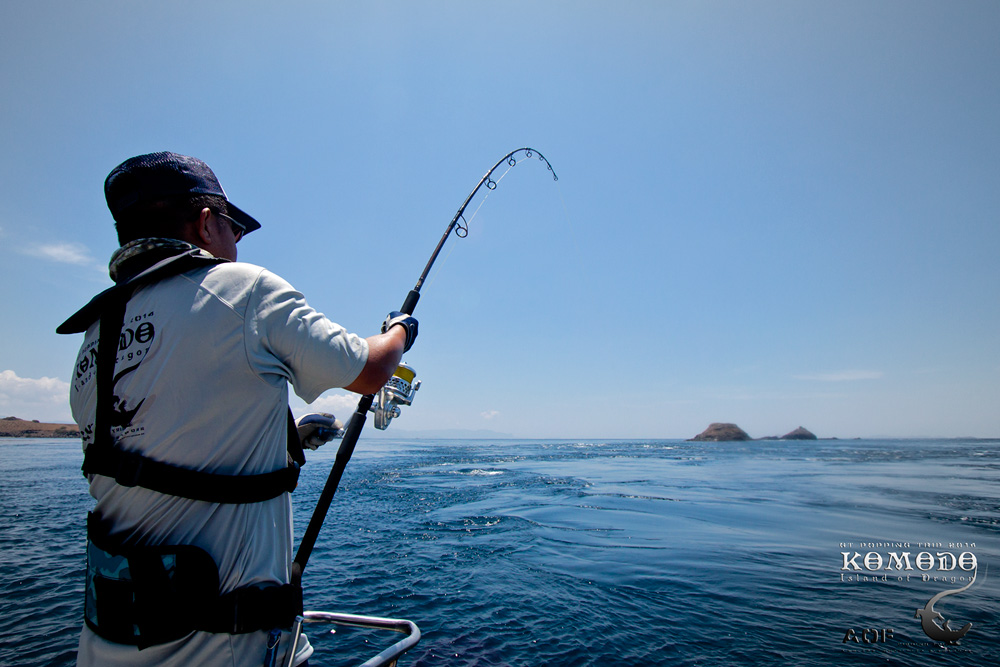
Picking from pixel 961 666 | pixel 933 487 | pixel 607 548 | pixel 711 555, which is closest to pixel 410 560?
pixel 607 548

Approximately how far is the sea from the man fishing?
435cm

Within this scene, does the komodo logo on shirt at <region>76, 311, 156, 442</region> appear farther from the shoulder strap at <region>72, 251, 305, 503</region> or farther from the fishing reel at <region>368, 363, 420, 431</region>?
the fishing reel at <region>368, 363, 420, 431</region>

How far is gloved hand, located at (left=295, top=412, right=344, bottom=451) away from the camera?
2.34 metres

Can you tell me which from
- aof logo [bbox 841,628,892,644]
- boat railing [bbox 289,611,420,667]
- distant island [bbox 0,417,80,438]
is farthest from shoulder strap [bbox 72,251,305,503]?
distant island [bbox 0,417,80,438]

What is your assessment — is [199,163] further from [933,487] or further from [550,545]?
[933,487]

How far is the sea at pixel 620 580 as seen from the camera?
16.8 ft

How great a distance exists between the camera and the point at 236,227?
1853 mm

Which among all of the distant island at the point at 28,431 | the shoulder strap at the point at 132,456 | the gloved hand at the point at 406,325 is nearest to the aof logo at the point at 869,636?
the gloved hand at the point at 406,325

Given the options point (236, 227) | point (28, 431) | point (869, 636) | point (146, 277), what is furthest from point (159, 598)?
point (28, 431)

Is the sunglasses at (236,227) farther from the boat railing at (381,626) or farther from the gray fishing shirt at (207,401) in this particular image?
the boat railing at (381,626)

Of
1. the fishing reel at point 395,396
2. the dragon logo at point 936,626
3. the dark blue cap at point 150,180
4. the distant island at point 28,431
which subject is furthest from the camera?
the distant island at point 28,431

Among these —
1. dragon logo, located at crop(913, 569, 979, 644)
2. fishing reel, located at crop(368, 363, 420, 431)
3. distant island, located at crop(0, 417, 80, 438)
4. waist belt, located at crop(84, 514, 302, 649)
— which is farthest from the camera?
distant island, located at crop(0, 417, 80, 438)

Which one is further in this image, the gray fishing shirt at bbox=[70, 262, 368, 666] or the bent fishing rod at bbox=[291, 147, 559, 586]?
the bent fishing rod at bbox=[291, 147, 559, 586]

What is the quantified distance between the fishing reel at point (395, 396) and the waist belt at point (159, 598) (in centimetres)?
169
